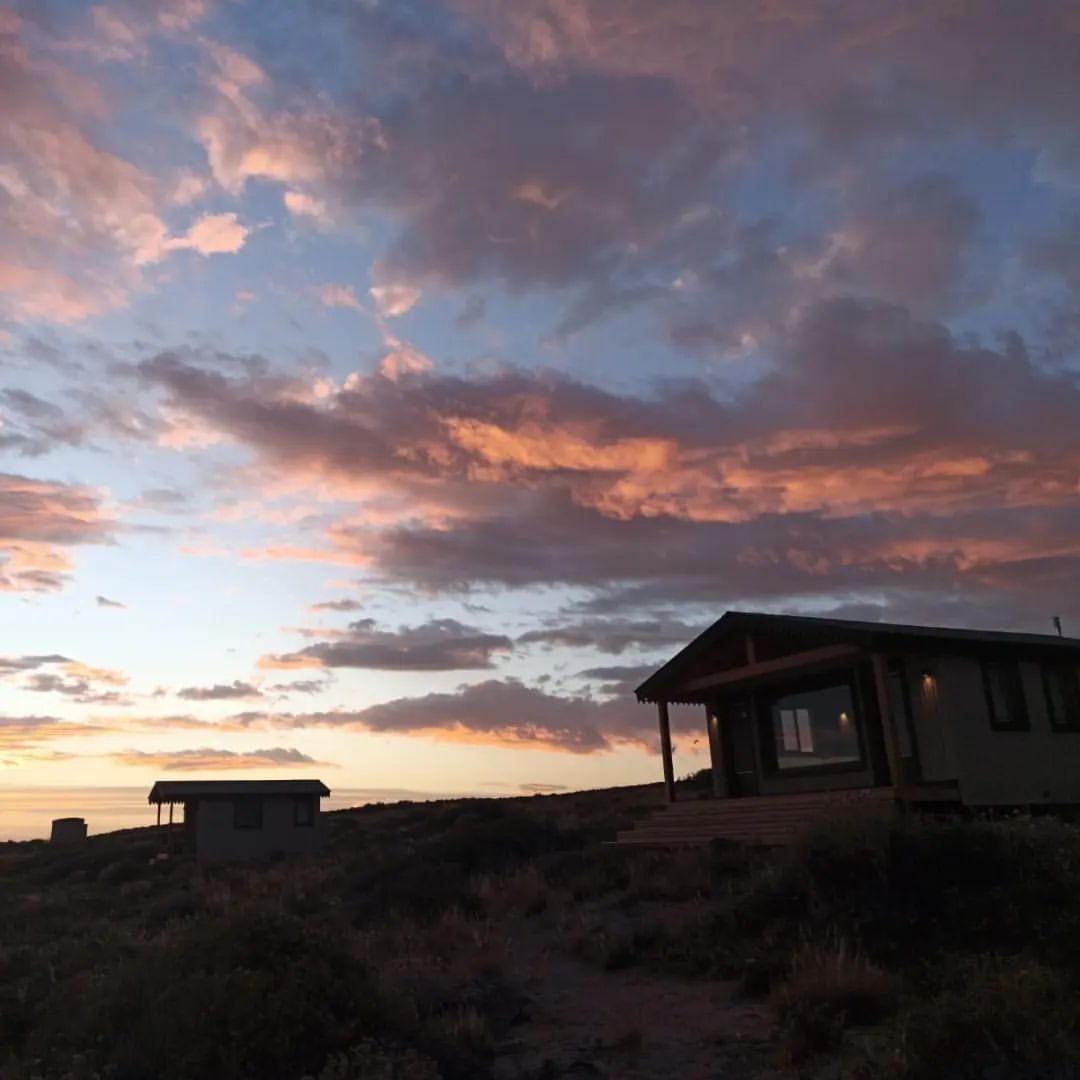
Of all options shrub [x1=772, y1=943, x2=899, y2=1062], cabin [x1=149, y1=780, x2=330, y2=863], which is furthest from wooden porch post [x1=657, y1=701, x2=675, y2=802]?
cabin [x1=149, y1=780, x2=330, y2=863]

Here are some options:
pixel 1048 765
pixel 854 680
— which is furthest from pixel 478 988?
pixel 1048 765

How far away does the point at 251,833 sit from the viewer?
47000 mm

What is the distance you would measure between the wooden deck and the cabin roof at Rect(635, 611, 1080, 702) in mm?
2938

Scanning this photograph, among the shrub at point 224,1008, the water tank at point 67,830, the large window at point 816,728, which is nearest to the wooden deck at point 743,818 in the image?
the large window at point 816,728

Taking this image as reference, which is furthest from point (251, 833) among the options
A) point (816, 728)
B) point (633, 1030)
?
point (633, 1030)

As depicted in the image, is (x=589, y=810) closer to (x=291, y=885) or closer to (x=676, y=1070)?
(x=291, y=885)

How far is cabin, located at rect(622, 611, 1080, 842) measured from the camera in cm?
1966

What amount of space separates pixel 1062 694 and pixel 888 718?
544 centimetres

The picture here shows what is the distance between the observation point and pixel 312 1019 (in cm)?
934

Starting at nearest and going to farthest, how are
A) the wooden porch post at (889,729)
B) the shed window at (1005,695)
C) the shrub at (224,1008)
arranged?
the shrub at (224,1008), the wooden porch post at (889,729), the shed window at (1005,695)

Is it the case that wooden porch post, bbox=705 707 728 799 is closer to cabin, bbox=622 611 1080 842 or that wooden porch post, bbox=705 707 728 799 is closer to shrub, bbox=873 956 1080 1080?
cabin, bbox=622 611 1080 842

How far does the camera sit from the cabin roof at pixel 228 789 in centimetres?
4728

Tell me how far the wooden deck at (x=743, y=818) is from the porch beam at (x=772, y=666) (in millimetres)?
2703

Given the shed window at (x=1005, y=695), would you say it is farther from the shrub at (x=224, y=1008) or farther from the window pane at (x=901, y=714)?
the shrub at (x=224, y=1008)
